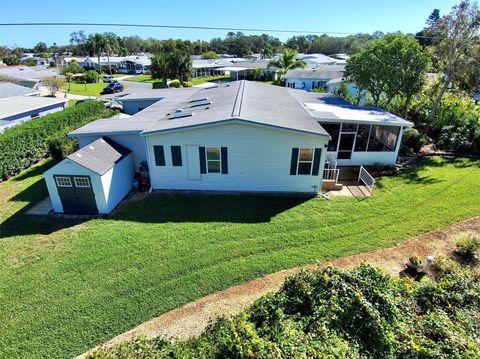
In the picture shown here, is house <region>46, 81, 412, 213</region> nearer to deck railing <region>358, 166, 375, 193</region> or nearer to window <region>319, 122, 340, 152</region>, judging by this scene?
window <region>319, 122, 340, 152</region>

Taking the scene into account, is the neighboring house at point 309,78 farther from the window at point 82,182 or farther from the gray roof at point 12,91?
the window at point 82,182

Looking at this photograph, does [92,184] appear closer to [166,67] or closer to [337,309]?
[337,309]

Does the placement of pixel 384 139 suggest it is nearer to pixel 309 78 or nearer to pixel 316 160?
pixel 316 160

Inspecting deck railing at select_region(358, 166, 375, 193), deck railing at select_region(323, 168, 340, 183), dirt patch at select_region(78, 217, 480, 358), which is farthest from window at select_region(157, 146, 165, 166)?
deck railing at select_region(358, 166, 375, 193)

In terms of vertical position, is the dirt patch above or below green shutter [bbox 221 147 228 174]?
below

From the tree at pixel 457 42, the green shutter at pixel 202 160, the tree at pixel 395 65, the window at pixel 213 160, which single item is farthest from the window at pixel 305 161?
the tree at pixel 457 42

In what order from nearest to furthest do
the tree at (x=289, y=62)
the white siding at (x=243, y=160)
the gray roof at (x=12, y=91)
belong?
1. the white siding at (x=243, y=160)
2. the gray roof at (x=12, y=91)
3. the tree at (x=289, y=62)

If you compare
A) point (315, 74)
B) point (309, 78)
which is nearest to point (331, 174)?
point (309, 78)
